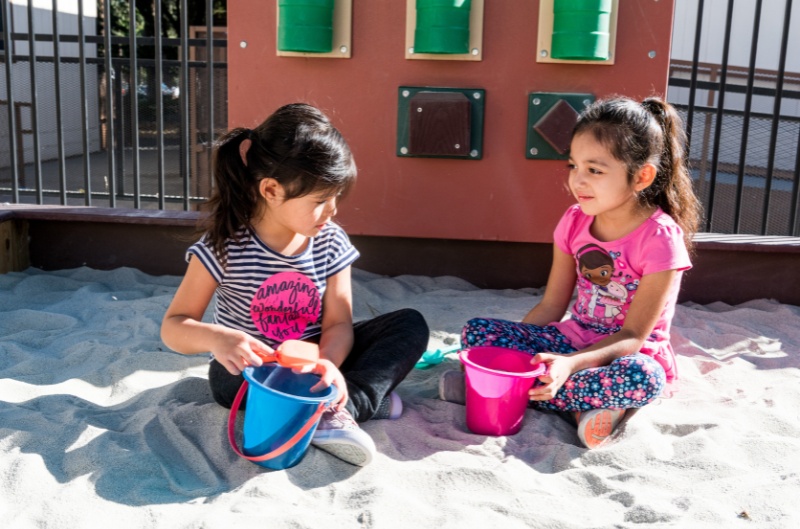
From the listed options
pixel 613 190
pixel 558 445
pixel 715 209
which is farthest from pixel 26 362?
pixel 715 209

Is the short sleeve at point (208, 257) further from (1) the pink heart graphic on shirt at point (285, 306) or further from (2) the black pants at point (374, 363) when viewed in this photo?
(2) the black pants at point (374, 363)

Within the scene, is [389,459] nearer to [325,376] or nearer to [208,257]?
[325,376]

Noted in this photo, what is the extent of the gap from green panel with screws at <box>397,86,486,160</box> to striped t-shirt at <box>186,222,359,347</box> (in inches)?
55.8

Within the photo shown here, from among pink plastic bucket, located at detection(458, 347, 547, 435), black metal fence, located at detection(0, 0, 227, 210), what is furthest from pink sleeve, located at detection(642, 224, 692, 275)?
black metal fence, located at detection(0, 0, 227, 210)

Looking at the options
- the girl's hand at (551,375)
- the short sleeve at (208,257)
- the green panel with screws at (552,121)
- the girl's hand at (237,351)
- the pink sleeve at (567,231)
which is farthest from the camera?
the green panel with screws at (552,121)

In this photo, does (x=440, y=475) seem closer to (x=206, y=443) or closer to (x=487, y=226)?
(x=206, y=443)

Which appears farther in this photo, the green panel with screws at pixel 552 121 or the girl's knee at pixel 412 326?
the green panel with screws at pixel 552 121

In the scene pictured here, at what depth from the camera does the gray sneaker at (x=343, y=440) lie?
204 cm

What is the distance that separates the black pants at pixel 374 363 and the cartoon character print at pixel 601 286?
0.55m

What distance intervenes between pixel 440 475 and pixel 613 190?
1.02 m

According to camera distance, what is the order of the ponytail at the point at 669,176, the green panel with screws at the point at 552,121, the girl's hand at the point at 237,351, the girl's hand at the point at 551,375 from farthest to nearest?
1. the green panel with screws at the point at 552,121
2. the ponytail at the point at 669,176
3. the girl's hand at the point at 551,375
4. the girl's hand at the point at 237,351

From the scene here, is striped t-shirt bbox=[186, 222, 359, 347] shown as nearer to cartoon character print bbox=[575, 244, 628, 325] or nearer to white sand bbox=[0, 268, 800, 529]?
white sand bbox=[0, 268, 800, 529]

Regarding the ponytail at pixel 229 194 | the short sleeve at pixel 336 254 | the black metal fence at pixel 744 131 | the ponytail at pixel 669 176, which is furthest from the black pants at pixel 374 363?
the black metal fence at pixel 744 131

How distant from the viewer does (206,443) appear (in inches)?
86.4
